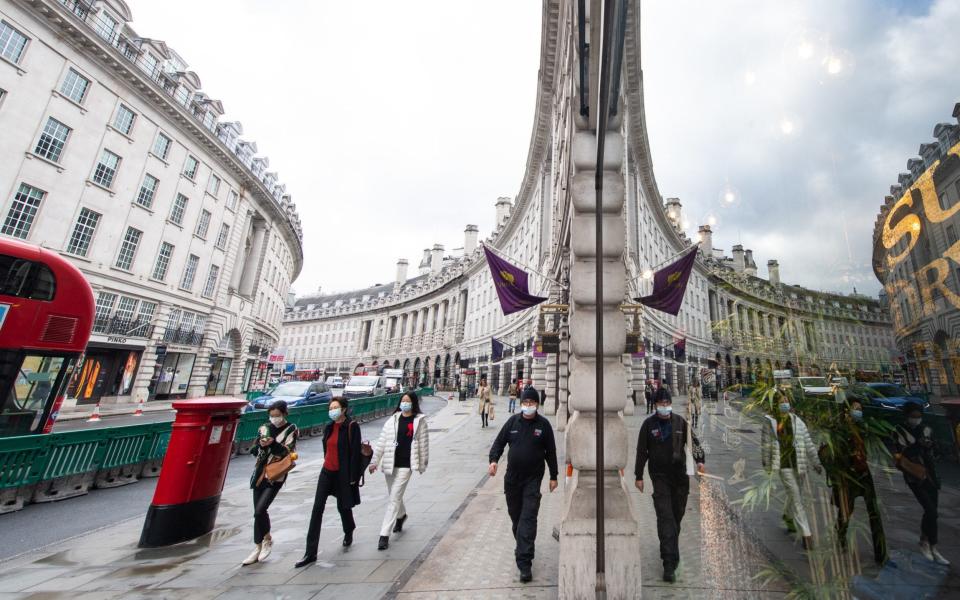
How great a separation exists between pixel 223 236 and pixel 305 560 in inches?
1298

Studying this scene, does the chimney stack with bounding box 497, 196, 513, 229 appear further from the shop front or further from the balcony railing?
the shop front

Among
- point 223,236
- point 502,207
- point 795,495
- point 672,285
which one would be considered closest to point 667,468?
point 795,495

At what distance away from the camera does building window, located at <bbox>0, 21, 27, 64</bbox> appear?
56.8 feet

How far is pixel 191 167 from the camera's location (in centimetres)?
2717

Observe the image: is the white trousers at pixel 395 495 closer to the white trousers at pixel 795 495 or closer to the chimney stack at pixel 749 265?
the white trousers at pixel 795 495

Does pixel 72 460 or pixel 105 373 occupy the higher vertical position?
pixel 105 373

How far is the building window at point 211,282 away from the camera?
96.1 feet

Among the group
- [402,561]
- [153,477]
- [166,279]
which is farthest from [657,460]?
[166,279]

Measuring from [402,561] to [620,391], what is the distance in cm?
308

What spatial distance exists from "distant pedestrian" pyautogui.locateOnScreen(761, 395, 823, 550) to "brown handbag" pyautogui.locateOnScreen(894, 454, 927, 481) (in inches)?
29.9

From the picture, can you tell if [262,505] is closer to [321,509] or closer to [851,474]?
[321,509]

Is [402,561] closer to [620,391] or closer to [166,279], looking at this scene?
[620,391]

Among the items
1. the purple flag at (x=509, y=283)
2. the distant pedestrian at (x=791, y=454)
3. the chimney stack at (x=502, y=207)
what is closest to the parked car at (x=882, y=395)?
the distant pedestrian at (x=791, y=454)

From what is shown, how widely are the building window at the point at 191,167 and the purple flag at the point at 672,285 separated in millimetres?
30405
